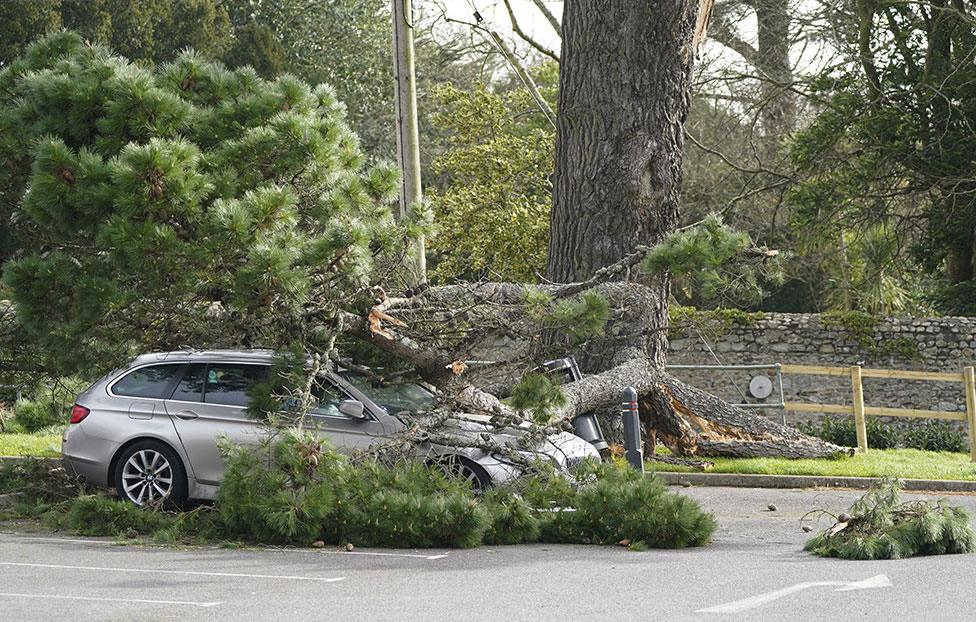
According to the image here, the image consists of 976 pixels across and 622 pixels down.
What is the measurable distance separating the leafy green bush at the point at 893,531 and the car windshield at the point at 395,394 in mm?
3775

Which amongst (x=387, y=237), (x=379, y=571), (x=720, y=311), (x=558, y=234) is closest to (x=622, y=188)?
(x=558, y=234)

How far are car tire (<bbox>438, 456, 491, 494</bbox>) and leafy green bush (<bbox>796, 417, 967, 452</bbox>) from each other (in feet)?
41.6

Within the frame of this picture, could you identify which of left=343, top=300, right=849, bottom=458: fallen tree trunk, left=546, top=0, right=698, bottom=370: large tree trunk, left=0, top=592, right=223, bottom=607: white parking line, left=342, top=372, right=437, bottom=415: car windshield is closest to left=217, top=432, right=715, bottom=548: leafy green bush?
left=342, top=372, right=437, bottom=415: car windshield

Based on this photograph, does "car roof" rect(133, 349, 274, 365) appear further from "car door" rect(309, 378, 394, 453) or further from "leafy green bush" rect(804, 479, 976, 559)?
"leafy green bush" rect(804, 479, 976, 559)

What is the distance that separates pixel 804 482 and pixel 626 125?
4.88 m

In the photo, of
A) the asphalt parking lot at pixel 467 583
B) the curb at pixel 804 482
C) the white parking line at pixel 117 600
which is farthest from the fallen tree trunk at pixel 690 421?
the white parking line at pixel 117 600

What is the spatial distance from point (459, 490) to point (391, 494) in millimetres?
537

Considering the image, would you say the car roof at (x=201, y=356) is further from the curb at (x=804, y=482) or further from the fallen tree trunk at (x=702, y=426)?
the curb at (x=804, y=482)

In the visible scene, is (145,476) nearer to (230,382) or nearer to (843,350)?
(230,382)

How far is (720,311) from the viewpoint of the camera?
26875 mm

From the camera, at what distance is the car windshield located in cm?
1168

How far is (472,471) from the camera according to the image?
36.0ft

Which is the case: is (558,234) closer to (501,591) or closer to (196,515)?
(196,515)

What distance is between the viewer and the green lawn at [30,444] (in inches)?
625
